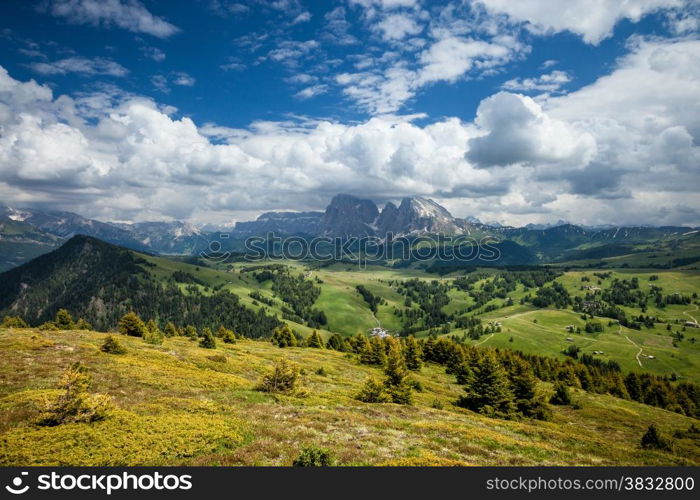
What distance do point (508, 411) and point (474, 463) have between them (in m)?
38.6

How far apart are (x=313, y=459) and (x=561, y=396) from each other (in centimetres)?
8430

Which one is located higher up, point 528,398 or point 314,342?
point 528,398

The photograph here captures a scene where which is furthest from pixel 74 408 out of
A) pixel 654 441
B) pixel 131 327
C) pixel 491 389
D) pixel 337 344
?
pixel 337 344

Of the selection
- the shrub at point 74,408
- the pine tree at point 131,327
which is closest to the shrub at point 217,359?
the shrub at point 74,408

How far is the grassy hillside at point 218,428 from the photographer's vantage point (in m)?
18.2

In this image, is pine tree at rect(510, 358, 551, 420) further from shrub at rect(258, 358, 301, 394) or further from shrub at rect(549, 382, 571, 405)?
shrub at rect(258, 358, 301, 394)

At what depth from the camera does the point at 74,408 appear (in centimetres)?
2127

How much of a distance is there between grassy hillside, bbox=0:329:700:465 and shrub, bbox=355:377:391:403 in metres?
2.39

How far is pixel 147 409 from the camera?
25.5 metres

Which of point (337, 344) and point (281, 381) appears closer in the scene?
point (281, 381)

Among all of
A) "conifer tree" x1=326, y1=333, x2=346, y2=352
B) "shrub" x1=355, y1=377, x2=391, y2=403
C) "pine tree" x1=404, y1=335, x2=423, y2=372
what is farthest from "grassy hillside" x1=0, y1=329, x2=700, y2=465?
"conifer tree" x1=326, y1=333, x2=346, y2=352

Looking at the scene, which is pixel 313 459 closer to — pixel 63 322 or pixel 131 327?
pixel 131 327

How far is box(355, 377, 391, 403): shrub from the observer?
4394 centimetres
